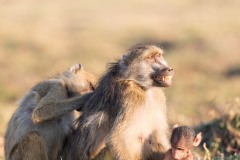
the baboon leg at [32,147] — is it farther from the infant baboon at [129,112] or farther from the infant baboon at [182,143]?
the infant baboon at [182,143]

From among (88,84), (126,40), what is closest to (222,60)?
(126,40)

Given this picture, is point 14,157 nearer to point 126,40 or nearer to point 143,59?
point 143,59

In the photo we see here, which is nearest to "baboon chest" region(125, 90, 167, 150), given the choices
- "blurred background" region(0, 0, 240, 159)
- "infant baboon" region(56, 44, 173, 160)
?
"infant baboon" region(56, 44, 173, 160)

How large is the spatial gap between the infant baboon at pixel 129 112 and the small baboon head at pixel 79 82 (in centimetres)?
63

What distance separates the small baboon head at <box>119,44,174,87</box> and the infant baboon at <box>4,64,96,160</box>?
820 millimetres

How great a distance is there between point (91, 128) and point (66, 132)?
55 centimetres

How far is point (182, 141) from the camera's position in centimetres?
608

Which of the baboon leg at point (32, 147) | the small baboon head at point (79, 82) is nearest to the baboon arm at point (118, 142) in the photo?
the baboon leg at point (32, 147)

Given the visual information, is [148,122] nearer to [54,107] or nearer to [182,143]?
[182,143]

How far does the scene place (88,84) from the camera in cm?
734

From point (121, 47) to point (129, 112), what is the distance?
27.1m

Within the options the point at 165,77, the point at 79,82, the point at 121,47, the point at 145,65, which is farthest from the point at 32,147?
the point at 121,47

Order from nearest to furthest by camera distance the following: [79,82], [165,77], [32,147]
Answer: [165,77], [32,147], [79,82]

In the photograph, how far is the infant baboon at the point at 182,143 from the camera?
6047mm
